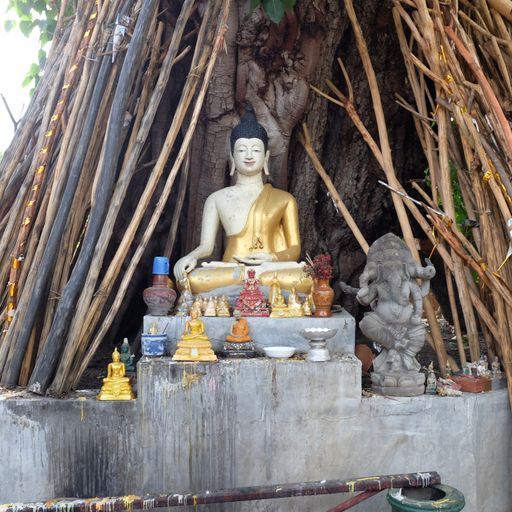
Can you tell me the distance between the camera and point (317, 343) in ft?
10.9

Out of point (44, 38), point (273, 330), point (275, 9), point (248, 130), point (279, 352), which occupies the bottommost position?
point (279, 352)

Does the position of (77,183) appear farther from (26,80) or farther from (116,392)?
(26,80)

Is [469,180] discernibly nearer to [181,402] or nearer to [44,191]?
[181,402]

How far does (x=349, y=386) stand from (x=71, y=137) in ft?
7.71

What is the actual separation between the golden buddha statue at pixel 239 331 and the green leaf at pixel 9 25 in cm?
388

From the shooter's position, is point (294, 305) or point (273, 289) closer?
point (294, 305)

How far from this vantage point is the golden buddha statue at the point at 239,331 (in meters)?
3.48

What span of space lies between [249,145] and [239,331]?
1729 mm

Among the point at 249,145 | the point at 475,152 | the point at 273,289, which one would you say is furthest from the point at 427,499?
the point at 249,145

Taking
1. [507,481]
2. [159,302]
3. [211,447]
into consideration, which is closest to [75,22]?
[159,302]

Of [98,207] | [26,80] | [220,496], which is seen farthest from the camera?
[26,80]

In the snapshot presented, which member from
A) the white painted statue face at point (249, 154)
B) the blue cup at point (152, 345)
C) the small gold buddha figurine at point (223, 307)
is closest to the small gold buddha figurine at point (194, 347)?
the blue cup at point (152, 345)

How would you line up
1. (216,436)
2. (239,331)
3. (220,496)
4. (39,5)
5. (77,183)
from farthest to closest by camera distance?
(39,5)
(77,183)
(239,331)
(216,436)
(220,496)

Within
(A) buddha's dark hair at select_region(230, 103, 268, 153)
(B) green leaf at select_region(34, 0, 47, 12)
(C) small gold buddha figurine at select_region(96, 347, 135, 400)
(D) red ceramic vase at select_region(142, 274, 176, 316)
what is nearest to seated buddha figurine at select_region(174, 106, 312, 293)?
(A) buddha's dark hair at select_region(230, 103, 268, 153)
